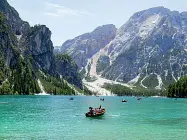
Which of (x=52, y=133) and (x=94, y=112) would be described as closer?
(x=52, y=133)

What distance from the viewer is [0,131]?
67.5 metres

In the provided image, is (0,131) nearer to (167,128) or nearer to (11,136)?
(11,136)

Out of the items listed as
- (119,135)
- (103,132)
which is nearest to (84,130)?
(103,132)

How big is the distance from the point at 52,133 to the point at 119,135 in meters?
14.2

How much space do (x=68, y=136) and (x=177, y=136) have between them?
2285cm

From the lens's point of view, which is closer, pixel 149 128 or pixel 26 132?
pixel 26 132

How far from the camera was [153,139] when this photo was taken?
6272cm

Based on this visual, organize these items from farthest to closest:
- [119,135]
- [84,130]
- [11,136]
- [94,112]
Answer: [94,112] → [84,130] → [119,135] → [11,136]

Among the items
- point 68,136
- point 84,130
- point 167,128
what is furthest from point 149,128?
point 68,136

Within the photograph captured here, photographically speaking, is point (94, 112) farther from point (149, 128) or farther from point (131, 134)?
point (131, 134)

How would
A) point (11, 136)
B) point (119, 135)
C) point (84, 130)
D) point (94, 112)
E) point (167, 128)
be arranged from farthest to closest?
point (94, 112) → point (167, 128) → point (84, 130) → point (119, 135) → point (11, 136)

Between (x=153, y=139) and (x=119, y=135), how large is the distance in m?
7.62

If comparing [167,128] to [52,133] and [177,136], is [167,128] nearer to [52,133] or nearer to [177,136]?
[177,136]

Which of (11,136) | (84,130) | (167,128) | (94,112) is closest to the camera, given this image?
(11,136)
